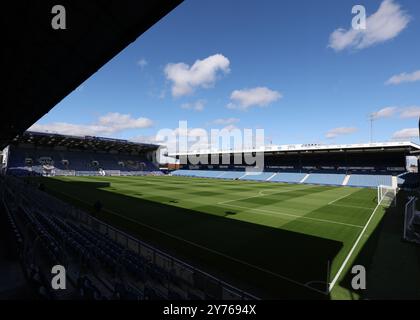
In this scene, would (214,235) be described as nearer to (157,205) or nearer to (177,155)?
(157,205)

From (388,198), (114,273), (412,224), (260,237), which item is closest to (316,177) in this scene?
(388,198)

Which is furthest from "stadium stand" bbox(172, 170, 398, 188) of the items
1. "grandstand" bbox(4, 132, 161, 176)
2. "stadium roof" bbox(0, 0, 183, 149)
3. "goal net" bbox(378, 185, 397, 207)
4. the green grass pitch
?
"stadium roof" bbox(0, 0, 183, 149)

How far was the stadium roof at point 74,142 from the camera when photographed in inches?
2217

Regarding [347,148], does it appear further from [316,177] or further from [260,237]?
[260,237]

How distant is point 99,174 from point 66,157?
1111 centimetres

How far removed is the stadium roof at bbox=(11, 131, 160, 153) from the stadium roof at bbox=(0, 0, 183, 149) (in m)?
52.9

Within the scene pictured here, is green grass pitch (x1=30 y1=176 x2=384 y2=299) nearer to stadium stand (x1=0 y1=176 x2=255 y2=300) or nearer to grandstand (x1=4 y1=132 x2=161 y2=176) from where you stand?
stadium stand (x1=0 y1=176 x2=255 y2=300)

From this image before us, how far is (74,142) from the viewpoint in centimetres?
6700

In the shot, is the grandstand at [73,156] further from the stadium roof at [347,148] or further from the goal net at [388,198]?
the goal net at [388,198]

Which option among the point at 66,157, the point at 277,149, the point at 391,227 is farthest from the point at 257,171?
the point at 66,157

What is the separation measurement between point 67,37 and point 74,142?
69652mm

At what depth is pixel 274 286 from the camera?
8602 mm

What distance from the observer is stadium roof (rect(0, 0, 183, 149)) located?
5210mm

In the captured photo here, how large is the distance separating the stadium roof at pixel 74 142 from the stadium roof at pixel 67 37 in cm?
5288
